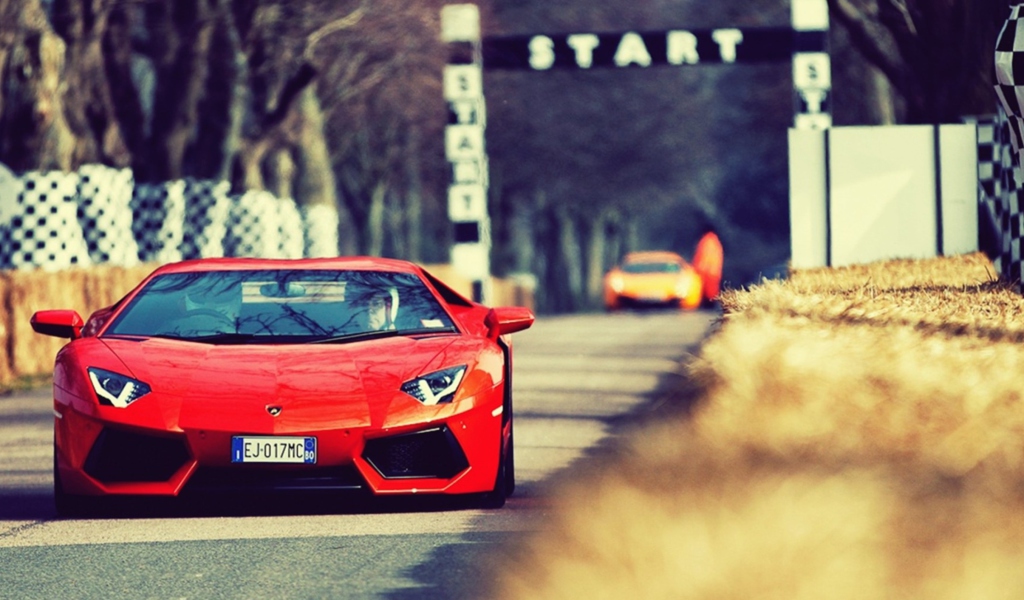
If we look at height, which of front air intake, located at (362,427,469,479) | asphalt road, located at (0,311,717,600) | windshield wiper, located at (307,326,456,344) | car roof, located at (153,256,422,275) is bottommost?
asphalt road, located at (0,311,717,600)

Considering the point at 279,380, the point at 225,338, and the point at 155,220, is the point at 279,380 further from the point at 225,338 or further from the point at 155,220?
the point at 155,220

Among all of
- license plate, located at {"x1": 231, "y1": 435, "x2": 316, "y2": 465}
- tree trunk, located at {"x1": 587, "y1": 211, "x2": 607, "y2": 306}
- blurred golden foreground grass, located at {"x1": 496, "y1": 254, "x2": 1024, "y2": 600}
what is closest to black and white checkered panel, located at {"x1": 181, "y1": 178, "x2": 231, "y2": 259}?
license plate, located at {"x1": 231, "y1": 435, "x2": 316, "y2": 465}

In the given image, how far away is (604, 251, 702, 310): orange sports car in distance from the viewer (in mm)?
45688

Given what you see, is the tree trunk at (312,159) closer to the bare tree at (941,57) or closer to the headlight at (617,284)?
the headlight at (617,284)

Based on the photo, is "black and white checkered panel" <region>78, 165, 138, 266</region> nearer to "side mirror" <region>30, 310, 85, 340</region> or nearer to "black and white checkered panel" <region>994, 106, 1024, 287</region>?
"black and white checkered panel" <region>994, 106, 1024, 287</region>

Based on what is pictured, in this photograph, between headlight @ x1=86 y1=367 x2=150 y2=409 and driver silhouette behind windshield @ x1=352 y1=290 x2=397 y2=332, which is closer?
headlight @ x1=86 y1=367 x2=150 y2=409

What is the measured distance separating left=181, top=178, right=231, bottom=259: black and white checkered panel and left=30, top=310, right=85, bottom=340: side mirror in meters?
22.9

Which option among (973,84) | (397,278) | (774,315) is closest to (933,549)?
(774,315)

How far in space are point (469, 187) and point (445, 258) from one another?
37880 millimetres

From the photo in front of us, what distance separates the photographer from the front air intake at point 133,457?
9.30m

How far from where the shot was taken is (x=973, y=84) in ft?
70.8

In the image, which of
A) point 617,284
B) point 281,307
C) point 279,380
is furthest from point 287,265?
point 617,284

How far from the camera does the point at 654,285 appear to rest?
4569 centimetres

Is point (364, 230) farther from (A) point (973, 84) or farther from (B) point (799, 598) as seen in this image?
(B) point (799, 598)
